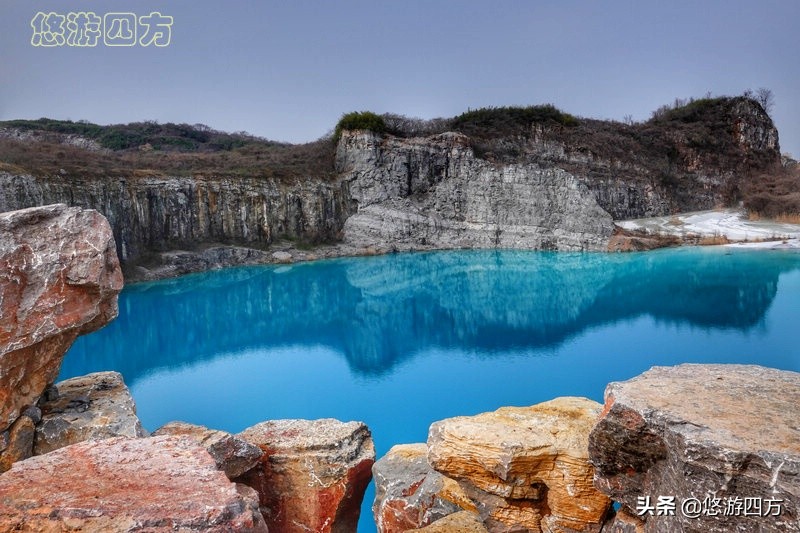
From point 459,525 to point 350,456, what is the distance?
59.8 inches

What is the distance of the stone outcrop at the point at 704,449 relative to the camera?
280 centimetres

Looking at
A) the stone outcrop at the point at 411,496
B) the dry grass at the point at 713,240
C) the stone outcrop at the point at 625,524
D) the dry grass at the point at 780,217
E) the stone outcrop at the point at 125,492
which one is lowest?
the stone outcrop at the point at 411,496

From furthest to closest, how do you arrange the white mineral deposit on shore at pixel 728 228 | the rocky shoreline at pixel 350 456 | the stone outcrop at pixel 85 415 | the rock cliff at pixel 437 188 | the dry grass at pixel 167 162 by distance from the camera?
1. the white mineral deposit on shore at pixel 728 228
2. the rock cliff at pixel 437 188
3. the dry grass at pixel 167 162
4. the stone outcrop at pixel 85 415
5. the rocky shoreline at pixel 350 456

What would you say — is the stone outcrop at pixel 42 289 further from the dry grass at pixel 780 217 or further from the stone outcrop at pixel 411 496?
the dry grass at pixel 780 217

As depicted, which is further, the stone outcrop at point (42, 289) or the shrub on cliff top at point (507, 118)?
the shrub on cliff top at point (507, 118)

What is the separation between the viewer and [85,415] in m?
5.79

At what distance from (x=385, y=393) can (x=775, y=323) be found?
1225cm

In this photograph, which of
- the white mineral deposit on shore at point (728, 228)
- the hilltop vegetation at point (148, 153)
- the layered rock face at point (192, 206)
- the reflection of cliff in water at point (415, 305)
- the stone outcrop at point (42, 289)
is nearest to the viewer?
the stone outcrop at point (42, 289)

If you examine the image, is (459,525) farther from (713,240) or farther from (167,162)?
(167,162)

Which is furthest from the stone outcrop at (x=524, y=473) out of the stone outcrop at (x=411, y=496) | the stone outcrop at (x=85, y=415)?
the stone outcrop at (x=85, y=415)

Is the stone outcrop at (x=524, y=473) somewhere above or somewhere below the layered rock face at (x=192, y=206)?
below

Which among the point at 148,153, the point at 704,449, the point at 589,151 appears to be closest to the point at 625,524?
the point at 704,449

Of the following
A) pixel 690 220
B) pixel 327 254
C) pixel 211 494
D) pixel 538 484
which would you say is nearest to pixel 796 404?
pixel 538 484

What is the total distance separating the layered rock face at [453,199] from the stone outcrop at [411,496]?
29.2 meters
